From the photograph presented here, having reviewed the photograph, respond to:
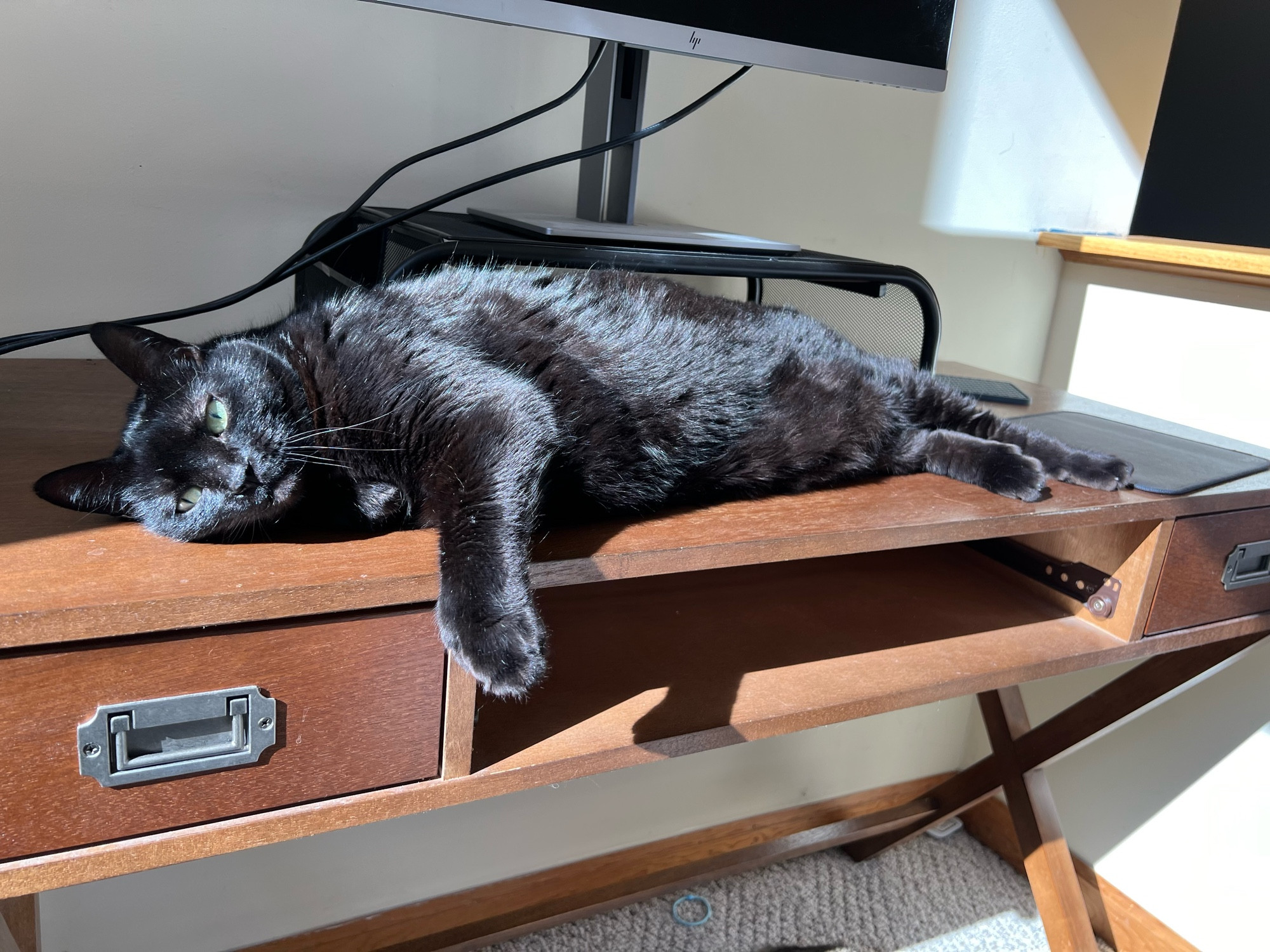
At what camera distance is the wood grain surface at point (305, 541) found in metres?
0.47

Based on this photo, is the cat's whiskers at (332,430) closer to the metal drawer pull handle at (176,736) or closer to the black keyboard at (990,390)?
the metal drawer pull handle at (176,736)

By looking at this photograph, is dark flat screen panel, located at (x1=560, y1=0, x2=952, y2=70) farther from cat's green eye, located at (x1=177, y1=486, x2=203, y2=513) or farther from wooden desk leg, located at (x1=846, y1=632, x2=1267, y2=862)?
wooden desk leg, located at (x1=846, y1=632, x2=1267, y2=862)

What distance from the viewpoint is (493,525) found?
22.6 inches

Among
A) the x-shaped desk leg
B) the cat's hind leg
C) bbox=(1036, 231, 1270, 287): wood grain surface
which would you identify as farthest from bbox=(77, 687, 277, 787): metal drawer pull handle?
bbox=(1036, 231, 1270, 287): wood grain surface

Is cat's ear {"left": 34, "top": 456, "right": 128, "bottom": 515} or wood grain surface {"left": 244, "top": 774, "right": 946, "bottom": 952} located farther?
wood grain surface {"left": 244, "top": 774, "right": 946, "bottom": 952}

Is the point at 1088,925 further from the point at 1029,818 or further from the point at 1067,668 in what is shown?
the point at 1067,668

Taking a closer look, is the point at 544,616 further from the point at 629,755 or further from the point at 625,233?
the point at 625,233

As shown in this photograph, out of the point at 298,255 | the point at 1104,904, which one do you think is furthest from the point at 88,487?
the point at 1104,904

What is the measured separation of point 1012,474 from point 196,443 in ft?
2.25

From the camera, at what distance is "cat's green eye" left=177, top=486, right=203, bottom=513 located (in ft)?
1.87

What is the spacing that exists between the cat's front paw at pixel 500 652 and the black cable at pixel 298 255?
485mm

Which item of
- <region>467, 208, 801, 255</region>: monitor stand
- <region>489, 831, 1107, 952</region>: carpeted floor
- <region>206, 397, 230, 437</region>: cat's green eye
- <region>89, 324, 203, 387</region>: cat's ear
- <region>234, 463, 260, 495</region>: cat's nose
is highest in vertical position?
<region>467, 208, 801, 255</region>: monitor stand

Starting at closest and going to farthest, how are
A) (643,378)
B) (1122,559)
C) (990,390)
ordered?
(643,378) < (1122,559) < (990,390)

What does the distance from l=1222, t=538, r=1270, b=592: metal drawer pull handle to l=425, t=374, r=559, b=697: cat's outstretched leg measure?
2.43ft
